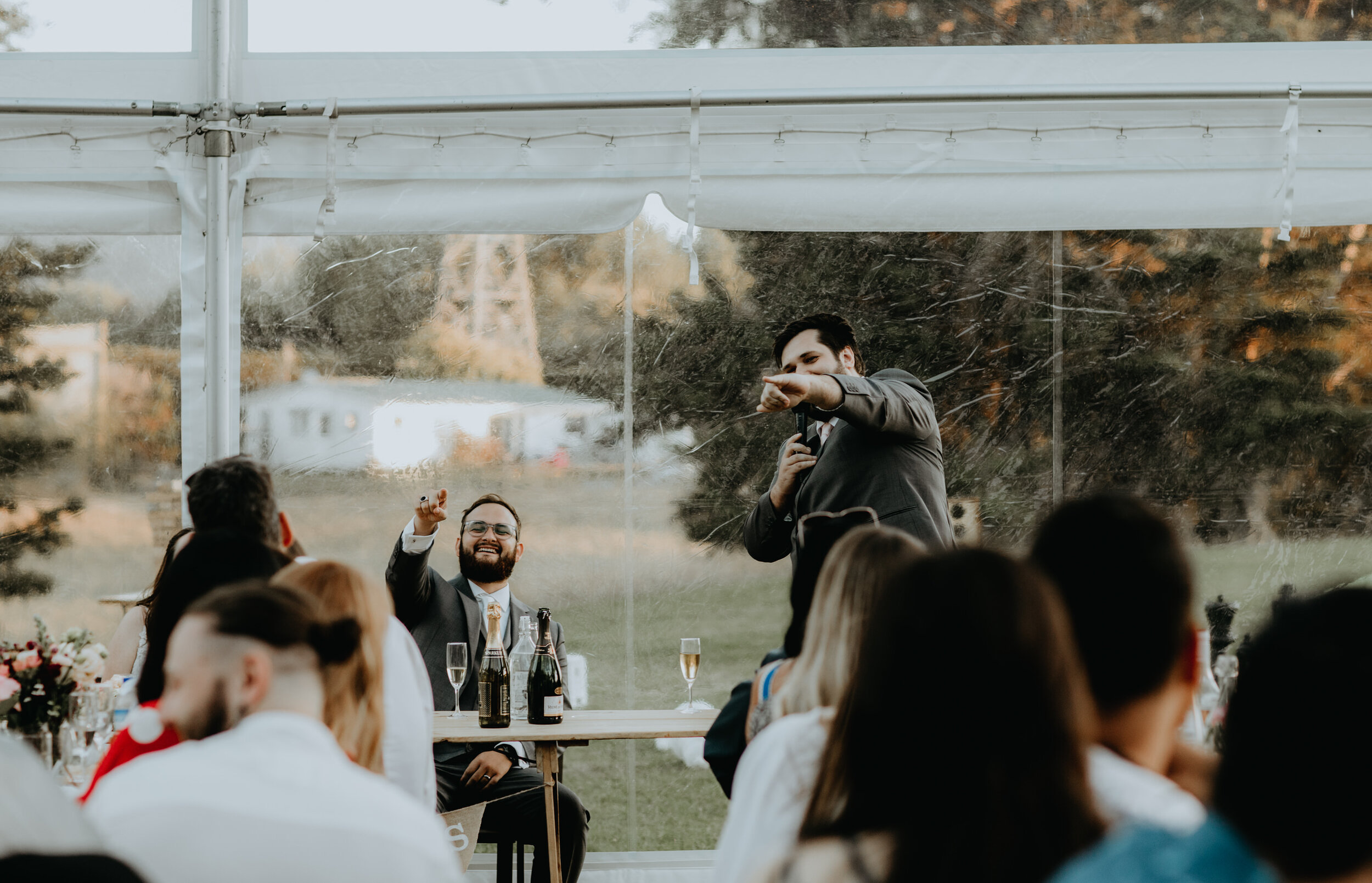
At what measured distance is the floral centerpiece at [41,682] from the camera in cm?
220

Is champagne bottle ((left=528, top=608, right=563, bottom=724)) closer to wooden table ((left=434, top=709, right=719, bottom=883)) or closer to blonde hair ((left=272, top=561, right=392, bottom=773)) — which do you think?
wooden table ((left=434, top=709, right=719, bottom=883))

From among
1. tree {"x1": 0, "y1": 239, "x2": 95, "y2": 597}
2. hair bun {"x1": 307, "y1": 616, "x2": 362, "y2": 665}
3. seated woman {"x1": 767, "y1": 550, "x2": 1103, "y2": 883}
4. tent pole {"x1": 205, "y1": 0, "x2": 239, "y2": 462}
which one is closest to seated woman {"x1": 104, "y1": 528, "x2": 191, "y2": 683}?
tent pole {"x1": 205, "y1": 0, "x2": 239, "y2": 462}

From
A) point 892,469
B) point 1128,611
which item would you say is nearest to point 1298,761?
point 1128,611

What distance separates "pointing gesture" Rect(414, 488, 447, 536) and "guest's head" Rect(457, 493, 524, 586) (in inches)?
9.3

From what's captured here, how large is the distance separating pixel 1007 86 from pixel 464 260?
1.79 m

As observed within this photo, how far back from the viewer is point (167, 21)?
143 inches

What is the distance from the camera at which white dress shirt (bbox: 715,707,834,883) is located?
128 cm

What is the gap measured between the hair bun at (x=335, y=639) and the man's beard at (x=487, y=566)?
2068 mm

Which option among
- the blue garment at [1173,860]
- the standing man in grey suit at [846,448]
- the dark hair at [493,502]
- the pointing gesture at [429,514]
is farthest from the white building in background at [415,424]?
the blue garment at [1173,860]

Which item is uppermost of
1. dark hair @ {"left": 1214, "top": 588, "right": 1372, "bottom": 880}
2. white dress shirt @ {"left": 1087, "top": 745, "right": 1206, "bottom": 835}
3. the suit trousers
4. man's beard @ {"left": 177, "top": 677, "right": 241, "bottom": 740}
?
dark hair @ {"left": 1214, "top": 588, "right": 1372, "bottom": 880}

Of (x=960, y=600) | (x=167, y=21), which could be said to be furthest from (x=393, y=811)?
(x=167, y=21)

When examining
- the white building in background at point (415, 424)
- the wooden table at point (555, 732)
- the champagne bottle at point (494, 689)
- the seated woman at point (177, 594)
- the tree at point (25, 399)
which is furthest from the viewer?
the white building in background at point (415, 424)

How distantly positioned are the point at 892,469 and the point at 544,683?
1.09m

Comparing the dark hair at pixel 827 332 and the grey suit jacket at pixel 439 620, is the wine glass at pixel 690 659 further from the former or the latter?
the dark hair at pixel 827 332
